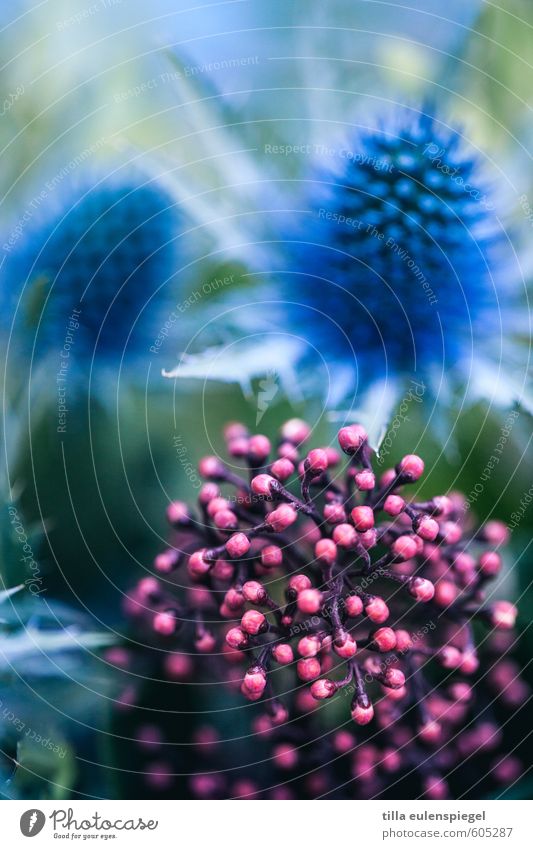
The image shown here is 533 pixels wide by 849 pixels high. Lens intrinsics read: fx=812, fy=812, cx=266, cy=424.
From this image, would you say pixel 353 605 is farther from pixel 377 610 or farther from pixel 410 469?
pixel 410 469

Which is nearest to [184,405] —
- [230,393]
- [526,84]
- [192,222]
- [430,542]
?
[230,393]

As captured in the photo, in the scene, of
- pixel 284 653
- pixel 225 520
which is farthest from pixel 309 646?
pixel 225 520

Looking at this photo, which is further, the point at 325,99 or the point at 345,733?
the point at 325,99

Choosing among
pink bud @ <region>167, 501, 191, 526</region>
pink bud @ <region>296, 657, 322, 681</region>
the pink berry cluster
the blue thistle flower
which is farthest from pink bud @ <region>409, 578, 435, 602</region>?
the blue thistle flower

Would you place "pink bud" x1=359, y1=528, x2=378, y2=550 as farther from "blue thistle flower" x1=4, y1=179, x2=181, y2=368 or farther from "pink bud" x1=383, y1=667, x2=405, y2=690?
"blue thistle flower" x1=4, y1=179, x2=181, y2=368

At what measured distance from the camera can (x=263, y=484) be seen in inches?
28.3

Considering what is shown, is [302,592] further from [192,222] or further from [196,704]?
[192,222]

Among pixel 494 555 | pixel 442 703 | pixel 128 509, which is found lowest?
pixel 442 703

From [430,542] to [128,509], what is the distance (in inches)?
13.1

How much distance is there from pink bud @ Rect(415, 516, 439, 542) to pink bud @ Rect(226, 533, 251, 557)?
15 centimetres

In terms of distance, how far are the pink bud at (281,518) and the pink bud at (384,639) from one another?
13 centimetres

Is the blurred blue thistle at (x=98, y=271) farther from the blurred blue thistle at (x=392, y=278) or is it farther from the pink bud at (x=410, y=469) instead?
the pink bud at (x=410, y=469)

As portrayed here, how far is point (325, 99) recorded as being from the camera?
2.91 ft

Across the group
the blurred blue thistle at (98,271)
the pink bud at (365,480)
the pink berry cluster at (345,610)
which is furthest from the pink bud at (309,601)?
the blurred blue thistle at (98,271)
